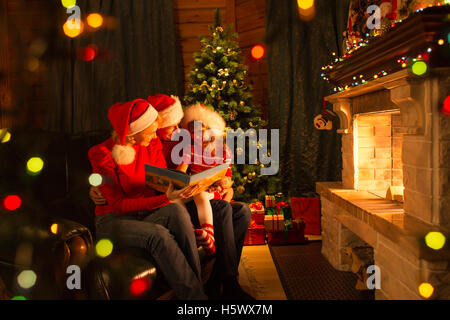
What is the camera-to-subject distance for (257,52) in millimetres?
3906

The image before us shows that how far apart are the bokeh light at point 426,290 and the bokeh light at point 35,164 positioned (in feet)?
6.46

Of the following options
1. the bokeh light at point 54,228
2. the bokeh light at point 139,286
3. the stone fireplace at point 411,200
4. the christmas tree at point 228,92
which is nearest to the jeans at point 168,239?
the bokeh light at point 139,286

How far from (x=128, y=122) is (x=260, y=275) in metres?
1.31

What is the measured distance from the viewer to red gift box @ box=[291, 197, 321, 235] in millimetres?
3238

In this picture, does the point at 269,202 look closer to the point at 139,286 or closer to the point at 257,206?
the point at 257,206

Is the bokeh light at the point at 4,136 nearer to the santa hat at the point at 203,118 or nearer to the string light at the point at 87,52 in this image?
the santa hat at the point at 203,118

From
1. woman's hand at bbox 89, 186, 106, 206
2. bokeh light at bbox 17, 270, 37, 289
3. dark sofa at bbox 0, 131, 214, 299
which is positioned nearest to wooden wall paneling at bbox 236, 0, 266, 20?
woman's hand at bbox 89, 186, 106, 206

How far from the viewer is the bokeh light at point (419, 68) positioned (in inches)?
57.1

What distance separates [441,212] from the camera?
145 centimetres

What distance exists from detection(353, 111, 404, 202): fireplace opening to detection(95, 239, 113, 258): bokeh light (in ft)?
5.38

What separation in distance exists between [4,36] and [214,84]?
7.65 feet
